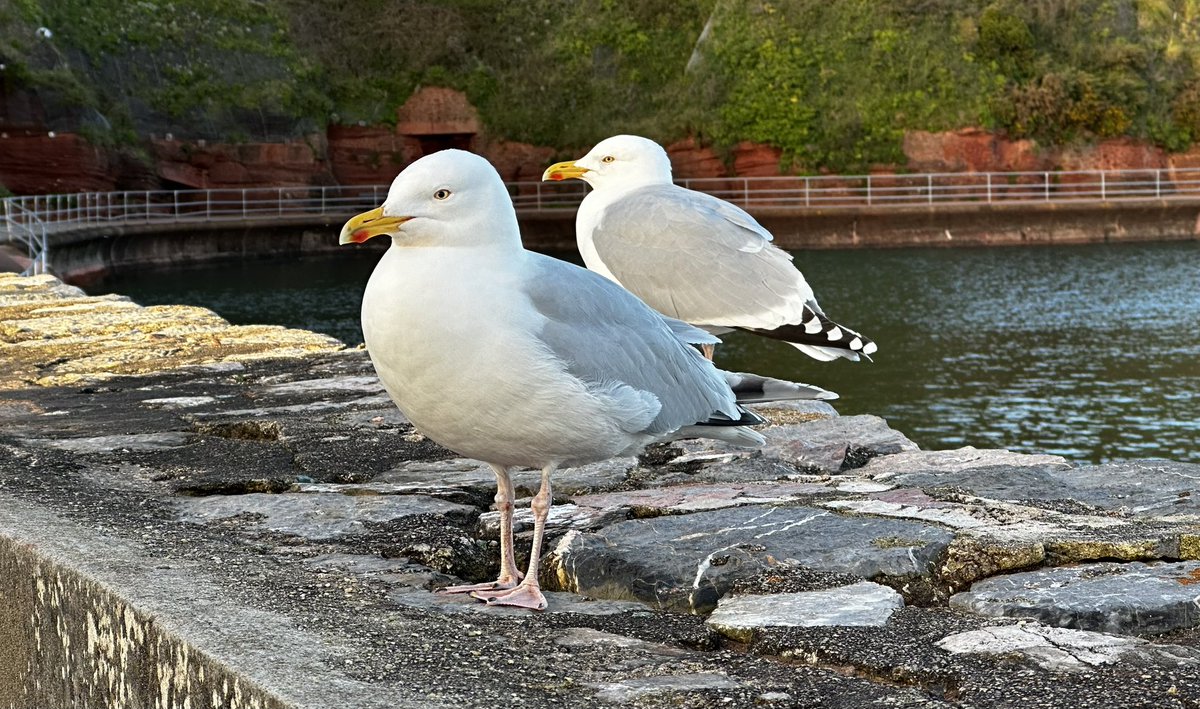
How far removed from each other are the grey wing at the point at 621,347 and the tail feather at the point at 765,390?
83 mm

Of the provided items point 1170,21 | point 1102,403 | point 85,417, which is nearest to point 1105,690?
point 85,417

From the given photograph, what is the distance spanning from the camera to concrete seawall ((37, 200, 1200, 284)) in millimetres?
36125

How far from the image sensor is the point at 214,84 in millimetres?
39594

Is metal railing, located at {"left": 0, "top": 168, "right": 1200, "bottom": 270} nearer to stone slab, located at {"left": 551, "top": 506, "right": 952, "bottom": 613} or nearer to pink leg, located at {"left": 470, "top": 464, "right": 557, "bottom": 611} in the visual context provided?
stone slab, located at {"left": 551, "top": 506, "right": 952, "bottom": 613}

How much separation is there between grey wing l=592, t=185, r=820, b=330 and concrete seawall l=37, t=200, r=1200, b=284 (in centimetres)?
3028

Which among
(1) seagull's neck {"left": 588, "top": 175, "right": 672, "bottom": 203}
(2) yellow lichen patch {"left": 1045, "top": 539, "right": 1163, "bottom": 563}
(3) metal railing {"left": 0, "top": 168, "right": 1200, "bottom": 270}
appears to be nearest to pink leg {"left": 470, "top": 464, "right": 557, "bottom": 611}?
(2) yellow lichen patch {"left": 1045, "top": 539, "right": 1163, "bottom": 563}

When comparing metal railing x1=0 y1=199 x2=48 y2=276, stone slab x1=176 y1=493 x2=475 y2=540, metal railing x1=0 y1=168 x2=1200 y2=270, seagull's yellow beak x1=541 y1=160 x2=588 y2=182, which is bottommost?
metal railing x1=0 y1=168 x2=1200 y2=270

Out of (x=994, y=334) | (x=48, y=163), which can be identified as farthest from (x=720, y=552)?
(x=48, y=163)

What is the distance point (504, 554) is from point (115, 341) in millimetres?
4625

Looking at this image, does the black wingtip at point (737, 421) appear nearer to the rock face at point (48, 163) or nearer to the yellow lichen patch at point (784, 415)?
the yellow lichen patch at point (784, 415)

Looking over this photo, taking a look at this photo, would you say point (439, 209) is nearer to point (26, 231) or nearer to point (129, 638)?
point (129, 638)

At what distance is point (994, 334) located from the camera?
19109mm

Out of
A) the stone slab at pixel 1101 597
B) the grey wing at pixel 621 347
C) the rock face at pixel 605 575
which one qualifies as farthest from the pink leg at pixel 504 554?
the stone slab at pixel 1101 597

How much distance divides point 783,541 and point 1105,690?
1022mm
